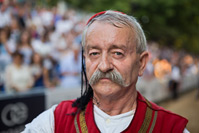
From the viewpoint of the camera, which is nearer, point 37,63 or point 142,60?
point 142,60

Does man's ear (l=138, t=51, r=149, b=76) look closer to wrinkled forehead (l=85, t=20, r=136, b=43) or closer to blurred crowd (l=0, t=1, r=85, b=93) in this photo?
wrinkled forehead (l=85, t=20, r=136, b=43)

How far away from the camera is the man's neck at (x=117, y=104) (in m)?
1.63

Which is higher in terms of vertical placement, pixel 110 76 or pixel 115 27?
pixel 115 27

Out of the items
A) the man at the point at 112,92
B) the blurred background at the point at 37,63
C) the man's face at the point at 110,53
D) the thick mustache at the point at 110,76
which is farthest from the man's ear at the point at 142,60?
the blurred background at the point at 37,63

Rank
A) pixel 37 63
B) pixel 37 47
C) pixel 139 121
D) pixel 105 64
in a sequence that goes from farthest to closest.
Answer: pixel 37 47 < pixel 37 63 < pixel 139 121 < pixel 105 64

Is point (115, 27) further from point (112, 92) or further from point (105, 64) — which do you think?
point (112, 92)

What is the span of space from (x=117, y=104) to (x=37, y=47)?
177 inches

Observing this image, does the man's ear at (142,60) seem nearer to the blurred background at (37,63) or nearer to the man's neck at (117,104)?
the man's neck at (117,104)

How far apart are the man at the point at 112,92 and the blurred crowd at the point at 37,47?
3520mm

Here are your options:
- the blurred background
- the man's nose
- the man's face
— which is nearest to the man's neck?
the man's face

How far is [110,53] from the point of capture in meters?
1.52

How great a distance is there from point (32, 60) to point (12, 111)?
154cm

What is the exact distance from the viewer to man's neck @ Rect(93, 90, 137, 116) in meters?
1.63

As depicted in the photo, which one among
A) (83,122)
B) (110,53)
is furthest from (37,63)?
(110,53)
